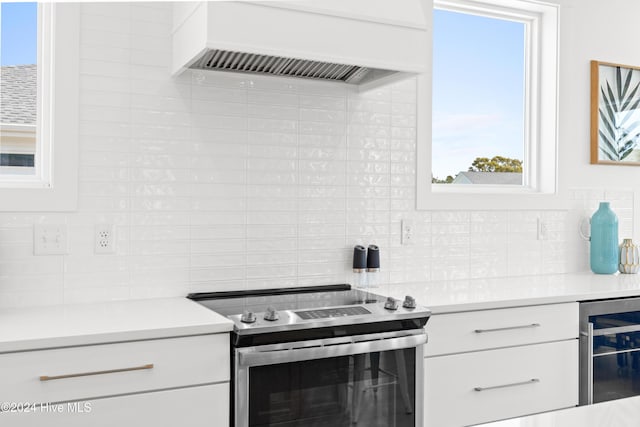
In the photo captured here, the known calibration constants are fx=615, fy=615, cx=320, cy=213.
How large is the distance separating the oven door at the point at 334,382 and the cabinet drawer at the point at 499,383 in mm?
125

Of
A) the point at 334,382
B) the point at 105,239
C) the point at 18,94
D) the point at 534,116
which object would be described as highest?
the point at 534,116

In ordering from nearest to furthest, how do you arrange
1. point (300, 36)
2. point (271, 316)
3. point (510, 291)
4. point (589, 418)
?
1. point (589, 418)
2. point (271, 316)
3. point (300, 36)
4. point (510, 291)

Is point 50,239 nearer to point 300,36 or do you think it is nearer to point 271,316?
point 271,316

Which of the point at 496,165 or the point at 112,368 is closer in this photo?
the point at 112,368

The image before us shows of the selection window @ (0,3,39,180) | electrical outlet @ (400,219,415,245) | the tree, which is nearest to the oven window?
electrical outlet @ (400,219,415,245)

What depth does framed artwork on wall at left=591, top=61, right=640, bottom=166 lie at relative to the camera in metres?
3.34

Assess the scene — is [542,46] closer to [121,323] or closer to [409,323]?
[409,323]

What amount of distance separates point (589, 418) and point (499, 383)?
5.03ft

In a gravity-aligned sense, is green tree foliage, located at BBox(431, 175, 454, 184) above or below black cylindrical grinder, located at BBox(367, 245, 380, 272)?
above

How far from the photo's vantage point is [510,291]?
261 cm

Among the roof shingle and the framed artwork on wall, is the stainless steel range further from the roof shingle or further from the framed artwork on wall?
the framed artwork on wall

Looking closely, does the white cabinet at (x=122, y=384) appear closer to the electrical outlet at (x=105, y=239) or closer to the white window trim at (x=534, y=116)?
the electrical outlet at (x=105, y=239)

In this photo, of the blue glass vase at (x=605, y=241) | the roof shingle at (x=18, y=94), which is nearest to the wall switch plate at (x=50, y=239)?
the roof shingle at (x=18, y=94)

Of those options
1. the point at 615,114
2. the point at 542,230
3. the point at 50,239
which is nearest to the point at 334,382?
the point at 50,239
